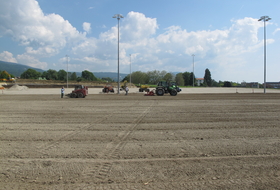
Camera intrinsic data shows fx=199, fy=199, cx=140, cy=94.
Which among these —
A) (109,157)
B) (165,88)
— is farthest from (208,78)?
(109,157)

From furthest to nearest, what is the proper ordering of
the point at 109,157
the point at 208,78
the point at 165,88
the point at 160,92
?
1. the point at 208,78
2. the point at 165,88
3. the point at 160,92
4. the point at 109,157

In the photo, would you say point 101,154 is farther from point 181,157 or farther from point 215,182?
point 215,182

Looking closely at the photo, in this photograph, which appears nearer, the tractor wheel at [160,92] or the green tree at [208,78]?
Result: the tractor wheel at [160,92]

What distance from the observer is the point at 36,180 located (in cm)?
406

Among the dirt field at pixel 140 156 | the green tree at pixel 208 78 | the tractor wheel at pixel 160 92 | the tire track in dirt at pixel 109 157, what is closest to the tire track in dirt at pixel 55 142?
the dirt field at pixel 140 156

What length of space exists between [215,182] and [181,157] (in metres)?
1.32

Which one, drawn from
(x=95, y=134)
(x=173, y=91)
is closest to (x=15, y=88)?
(x=173, y=91)

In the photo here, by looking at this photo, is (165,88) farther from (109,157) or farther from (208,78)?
(208,78)

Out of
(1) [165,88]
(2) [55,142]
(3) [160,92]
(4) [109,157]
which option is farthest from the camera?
(1) [165,88]

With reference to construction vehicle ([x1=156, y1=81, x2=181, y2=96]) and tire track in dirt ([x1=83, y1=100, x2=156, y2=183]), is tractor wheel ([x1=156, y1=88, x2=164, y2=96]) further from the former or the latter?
tire track in dirt ([x1=83, y1=100, x2=156, y2=183])

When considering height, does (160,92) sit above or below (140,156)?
above

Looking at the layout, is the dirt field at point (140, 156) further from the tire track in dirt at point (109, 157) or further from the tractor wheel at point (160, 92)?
the tractor wheel at point (160, 92)

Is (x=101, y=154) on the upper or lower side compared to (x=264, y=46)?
lower

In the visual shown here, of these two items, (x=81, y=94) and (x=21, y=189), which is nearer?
(x=21, y=189)
